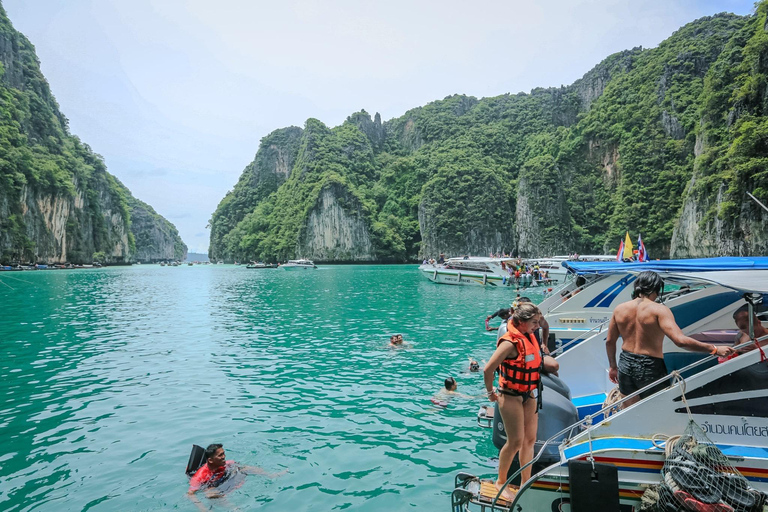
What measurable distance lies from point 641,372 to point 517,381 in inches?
58.4

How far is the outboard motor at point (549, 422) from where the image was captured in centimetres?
492

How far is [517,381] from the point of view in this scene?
4359 mm

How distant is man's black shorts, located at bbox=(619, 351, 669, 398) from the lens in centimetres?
469

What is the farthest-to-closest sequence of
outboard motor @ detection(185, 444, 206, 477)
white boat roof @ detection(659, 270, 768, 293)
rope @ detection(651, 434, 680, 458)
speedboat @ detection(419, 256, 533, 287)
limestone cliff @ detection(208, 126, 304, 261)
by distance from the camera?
limestone cliff @ detection(208, 126, 304, 261) < speedboat @ detection(419, 256, 533, 287) < outboard motor @ detection(185, 444, 206, 477) < white boat roof @ detection(659, 270, 768, 293) < rope @ detection(651, 434, 680, 458)

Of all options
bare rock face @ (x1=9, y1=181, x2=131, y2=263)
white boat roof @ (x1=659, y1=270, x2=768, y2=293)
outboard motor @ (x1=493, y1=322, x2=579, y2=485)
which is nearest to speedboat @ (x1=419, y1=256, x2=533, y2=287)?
white boat roof @ (x1=659, y1=270, x2=768, y2=293)

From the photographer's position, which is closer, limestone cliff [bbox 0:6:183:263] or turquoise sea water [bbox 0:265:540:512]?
turquoise sea water [bbox 0:265:540:512]

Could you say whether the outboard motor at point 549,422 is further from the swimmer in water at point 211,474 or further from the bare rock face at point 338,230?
the bare rock face at point 338,230

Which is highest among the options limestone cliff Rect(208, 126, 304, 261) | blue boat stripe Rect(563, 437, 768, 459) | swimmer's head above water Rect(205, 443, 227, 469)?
limestone cliff Rect(208, 126, 304, 261)

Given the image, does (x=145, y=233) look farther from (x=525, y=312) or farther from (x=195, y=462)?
(x=525, y=312)

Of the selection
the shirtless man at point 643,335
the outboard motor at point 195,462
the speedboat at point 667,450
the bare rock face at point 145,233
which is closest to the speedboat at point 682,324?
the shirtless man at point 643,335

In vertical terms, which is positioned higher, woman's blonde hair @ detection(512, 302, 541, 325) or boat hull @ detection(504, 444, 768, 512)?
woman's blonde hair @ detection(512, 302, 541, 325)

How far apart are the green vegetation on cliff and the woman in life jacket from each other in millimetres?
38481

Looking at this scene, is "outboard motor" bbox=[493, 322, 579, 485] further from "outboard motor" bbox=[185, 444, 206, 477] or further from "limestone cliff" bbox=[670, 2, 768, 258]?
"limestone cliff" bbox=[670, 2, 768, 258]

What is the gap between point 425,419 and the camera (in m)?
8.11
